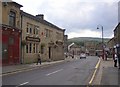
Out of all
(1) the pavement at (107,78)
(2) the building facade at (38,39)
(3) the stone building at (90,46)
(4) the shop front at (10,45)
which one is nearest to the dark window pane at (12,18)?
(4) the shop front at (10,45)

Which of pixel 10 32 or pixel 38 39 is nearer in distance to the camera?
pixel 10 32

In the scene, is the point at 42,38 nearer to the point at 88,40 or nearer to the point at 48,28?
the point at 48,28

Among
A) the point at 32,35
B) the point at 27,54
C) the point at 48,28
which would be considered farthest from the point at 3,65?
the point at 48,28

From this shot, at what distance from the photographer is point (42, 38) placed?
184ft

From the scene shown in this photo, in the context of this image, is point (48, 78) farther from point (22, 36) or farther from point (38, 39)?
point (38, 39)

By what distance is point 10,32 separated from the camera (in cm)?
3938

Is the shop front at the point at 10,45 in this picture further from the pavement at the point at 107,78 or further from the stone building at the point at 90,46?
the stone building at the point at 90,46

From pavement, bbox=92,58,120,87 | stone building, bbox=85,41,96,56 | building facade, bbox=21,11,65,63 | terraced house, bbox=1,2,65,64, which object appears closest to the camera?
pavement, bbox=92,58,120,87

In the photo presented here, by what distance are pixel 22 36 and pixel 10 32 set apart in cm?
491

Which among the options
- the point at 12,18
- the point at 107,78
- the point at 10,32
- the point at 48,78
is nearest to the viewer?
the point at 107,78

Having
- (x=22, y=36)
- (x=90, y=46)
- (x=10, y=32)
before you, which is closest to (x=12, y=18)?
(x=10, y=32)

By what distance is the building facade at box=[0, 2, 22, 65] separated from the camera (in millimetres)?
37688

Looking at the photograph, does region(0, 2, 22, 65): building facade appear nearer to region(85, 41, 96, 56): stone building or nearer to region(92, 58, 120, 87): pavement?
region(92, 58, 120, 87): pavement

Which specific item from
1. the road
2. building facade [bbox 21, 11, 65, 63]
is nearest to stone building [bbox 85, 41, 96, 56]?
building facade [bbox 21, 11, 65, 63]
